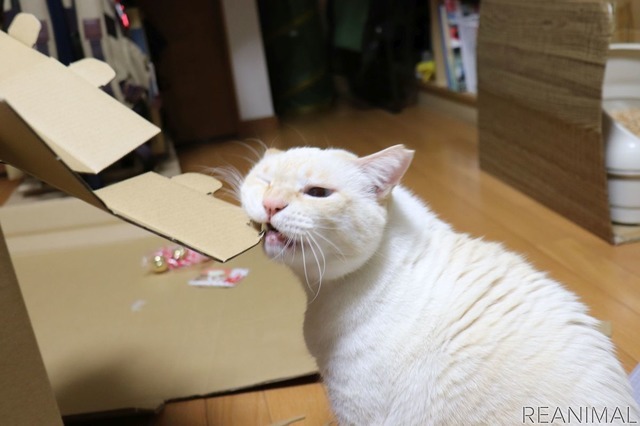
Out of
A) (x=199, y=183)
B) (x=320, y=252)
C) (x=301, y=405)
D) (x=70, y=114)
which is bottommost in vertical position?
(x=301, y=405)

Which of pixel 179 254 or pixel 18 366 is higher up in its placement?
pixel 18 366

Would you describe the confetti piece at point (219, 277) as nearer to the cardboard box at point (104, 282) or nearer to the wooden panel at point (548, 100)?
the cardboard box at point (104, 282)

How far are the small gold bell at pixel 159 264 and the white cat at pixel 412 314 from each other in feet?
2.72

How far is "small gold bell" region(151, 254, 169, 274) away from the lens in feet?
5.14

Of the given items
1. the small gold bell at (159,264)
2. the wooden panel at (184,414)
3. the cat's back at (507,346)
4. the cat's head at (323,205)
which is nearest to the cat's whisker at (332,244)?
the cat's head at (323,205)

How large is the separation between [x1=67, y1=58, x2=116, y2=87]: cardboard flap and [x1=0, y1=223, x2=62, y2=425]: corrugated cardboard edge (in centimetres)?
21

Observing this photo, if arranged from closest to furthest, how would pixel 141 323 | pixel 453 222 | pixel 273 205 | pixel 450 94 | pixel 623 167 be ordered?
1. pixel 273 205
2. pixel 141 323
3. pixel 623 167
4. pixel 453 222
5. pixel 450 94

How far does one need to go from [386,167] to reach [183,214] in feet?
0.94

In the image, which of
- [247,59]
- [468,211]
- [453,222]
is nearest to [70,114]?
[453,222]

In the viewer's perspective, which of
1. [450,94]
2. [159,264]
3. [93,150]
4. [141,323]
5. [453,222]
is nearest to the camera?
[93,150]

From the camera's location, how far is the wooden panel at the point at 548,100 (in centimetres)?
143

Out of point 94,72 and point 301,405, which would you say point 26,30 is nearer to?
point 94,72

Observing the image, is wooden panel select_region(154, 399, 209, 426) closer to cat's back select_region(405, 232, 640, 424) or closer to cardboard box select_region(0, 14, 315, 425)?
cardboard box select_region(0, 14, 315, 425)

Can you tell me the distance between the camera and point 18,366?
660 millimetres
